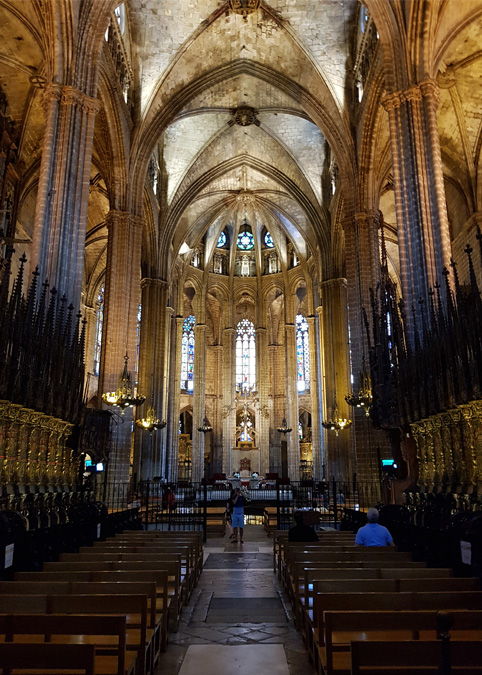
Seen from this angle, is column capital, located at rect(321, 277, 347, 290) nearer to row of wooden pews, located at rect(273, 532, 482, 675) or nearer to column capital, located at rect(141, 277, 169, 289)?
column capital, located at rect(141, 277, 169, 289)

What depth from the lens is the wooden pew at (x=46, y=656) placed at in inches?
89.1

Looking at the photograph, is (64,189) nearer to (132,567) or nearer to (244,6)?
(132,567)

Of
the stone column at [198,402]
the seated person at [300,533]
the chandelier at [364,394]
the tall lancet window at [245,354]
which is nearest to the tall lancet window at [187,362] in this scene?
the stone column at [198,402]

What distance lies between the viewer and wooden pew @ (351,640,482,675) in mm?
2326

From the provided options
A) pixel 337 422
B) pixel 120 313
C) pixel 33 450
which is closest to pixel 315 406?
pixel 337 422

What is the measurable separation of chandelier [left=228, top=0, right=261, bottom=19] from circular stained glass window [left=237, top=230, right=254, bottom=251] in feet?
58.4

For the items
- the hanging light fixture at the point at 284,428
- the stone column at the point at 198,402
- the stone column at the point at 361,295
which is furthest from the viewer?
the hanging light fixture at the point at 284,428

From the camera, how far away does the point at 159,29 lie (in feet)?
63.9

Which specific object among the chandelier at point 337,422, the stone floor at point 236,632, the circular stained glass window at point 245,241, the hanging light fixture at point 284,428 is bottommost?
the stone floor at point 236,632

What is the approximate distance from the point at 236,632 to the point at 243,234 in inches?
1310

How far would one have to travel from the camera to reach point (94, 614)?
304 cm

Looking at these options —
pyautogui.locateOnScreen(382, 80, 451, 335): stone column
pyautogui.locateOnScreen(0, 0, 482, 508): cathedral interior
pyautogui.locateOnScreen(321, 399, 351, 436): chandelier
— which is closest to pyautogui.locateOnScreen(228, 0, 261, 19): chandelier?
pyautogui.locateOnScreen(0, 0, 482, 508): cathedral interior

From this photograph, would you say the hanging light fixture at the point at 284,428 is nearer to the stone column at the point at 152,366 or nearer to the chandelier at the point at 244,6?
the stone column at the point at 152,366

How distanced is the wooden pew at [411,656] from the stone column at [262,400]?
32.1 meters
